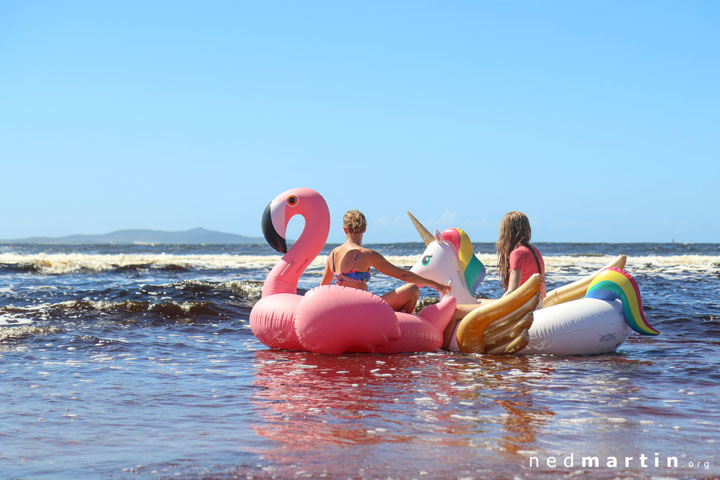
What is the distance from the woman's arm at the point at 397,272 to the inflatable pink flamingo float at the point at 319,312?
288 millimetres

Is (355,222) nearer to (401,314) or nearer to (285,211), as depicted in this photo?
(285,211)

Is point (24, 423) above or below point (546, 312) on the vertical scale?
below

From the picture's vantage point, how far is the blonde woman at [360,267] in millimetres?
7703

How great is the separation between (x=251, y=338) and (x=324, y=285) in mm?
2413

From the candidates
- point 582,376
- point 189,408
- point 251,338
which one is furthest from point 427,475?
point 251,338

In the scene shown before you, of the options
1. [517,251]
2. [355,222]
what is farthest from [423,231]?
[517,251]

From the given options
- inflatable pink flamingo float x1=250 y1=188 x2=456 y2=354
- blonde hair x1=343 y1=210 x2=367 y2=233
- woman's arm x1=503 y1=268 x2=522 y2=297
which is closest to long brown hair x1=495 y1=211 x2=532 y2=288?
woman's arm x1=503 y1=268 x2=522 y2=297

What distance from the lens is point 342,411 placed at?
16.4ft

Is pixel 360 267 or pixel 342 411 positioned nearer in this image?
pixel 342 411

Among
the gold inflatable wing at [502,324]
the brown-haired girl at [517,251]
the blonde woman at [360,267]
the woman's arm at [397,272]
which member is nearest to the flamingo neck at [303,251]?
the blonde woman at [360,267]

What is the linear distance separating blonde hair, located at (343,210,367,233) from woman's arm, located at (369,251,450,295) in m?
0.33

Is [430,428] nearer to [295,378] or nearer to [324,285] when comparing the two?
[295,378]

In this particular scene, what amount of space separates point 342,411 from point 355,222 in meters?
3.16

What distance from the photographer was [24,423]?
15.4ft
